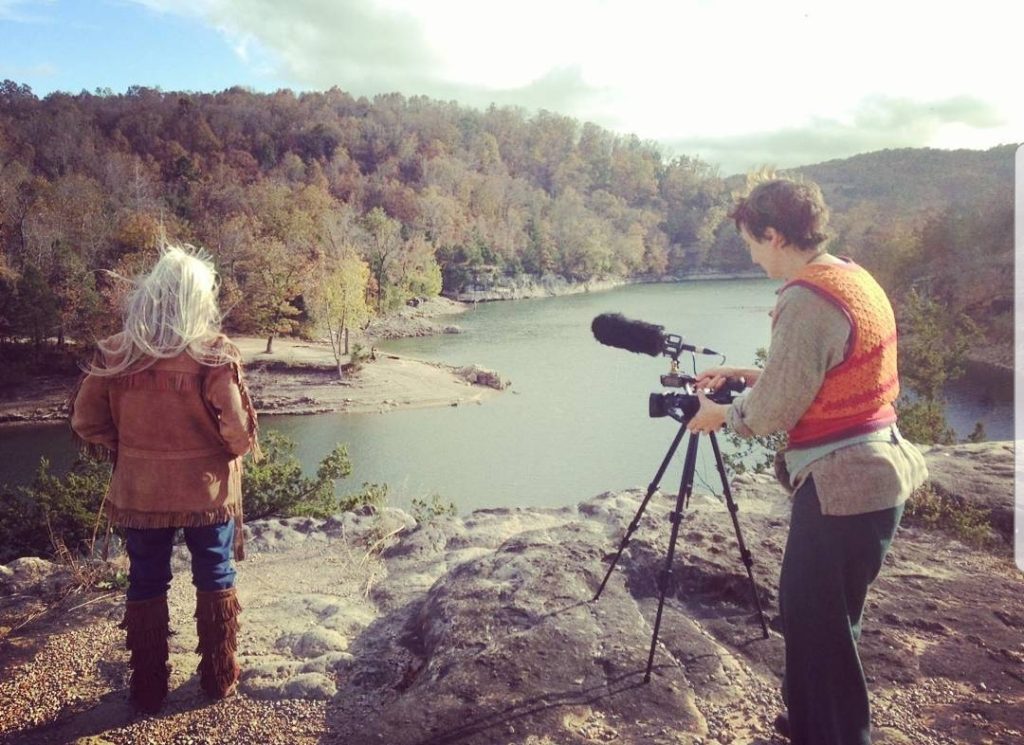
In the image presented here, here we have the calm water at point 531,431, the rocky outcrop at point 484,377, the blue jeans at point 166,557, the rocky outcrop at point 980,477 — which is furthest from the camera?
the rocky outcrop at point 484,377

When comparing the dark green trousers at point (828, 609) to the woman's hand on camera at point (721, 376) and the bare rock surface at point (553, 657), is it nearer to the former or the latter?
the bare rock surface at point (553, 657)

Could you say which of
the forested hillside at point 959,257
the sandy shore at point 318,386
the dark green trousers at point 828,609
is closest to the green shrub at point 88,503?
the dark green trousers at point 828,609

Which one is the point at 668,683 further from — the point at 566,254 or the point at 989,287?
the point at 566,254

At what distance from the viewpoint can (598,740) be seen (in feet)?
6.39

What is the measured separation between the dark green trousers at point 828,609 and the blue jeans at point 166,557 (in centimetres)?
167

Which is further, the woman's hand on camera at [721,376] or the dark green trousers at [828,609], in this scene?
the woman's hand on camera at [721,376]

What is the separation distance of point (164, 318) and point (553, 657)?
1527 mm

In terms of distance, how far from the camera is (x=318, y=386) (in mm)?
23453

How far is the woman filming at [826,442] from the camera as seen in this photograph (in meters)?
1.58

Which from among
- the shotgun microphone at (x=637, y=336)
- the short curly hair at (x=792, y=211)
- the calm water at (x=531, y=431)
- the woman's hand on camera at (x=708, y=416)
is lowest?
the calm water at (x=531, y=431)

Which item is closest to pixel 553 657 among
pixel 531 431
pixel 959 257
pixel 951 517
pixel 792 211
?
pixel 792 211

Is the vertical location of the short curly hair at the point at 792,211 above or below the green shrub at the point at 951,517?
above

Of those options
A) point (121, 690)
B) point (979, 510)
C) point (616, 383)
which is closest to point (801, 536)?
point (121, 690)

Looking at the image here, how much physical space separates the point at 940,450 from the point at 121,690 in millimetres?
5184
